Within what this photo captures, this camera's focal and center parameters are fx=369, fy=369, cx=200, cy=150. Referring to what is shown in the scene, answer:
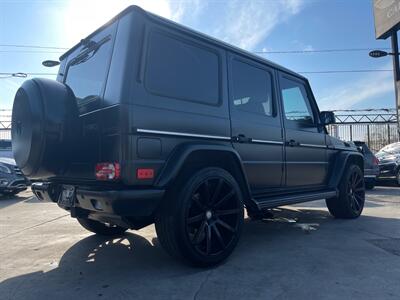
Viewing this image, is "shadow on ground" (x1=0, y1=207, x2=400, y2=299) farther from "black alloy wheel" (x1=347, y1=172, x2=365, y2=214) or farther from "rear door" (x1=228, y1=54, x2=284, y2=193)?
"black alloy wheel" (x1=347, y1=172, x2=365, y2=214)

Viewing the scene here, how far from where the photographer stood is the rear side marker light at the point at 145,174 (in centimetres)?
298

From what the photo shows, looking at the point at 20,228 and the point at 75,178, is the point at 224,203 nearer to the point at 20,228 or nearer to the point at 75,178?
the point at 75,178

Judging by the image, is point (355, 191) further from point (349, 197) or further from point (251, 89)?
point (251, 89)

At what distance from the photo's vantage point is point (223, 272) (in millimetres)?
3361

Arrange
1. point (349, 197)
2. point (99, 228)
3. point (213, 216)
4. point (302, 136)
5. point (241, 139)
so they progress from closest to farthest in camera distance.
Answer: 1. point (213, 216)
2. point (241, 139)
3. point (99, 228)
4. point (302, 136)
5. point (349, 197)

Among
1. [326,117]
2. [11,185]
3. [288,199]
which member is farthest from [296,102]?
[11,185]

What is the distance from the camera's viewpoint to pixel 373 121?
3559cm

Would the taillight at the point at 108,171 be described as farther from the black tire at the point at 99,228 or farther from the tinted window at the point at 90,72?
the black tire at the point at 99,228

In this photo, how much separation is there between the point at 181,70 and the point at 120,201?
1414mm

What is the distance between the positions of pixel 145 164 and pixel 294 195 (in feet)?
7.92

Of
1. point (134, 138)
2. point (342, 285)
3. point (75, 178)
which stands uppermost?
point (134, 138)

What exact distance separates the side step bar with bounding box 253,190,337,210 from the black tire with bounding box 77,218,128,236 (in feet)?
5.94

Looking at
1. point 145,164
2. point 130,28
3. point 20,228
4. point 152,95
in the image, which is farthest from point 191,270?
point 20,228

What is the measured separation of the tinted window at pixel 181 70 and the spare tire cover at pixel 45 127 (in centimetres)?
75
